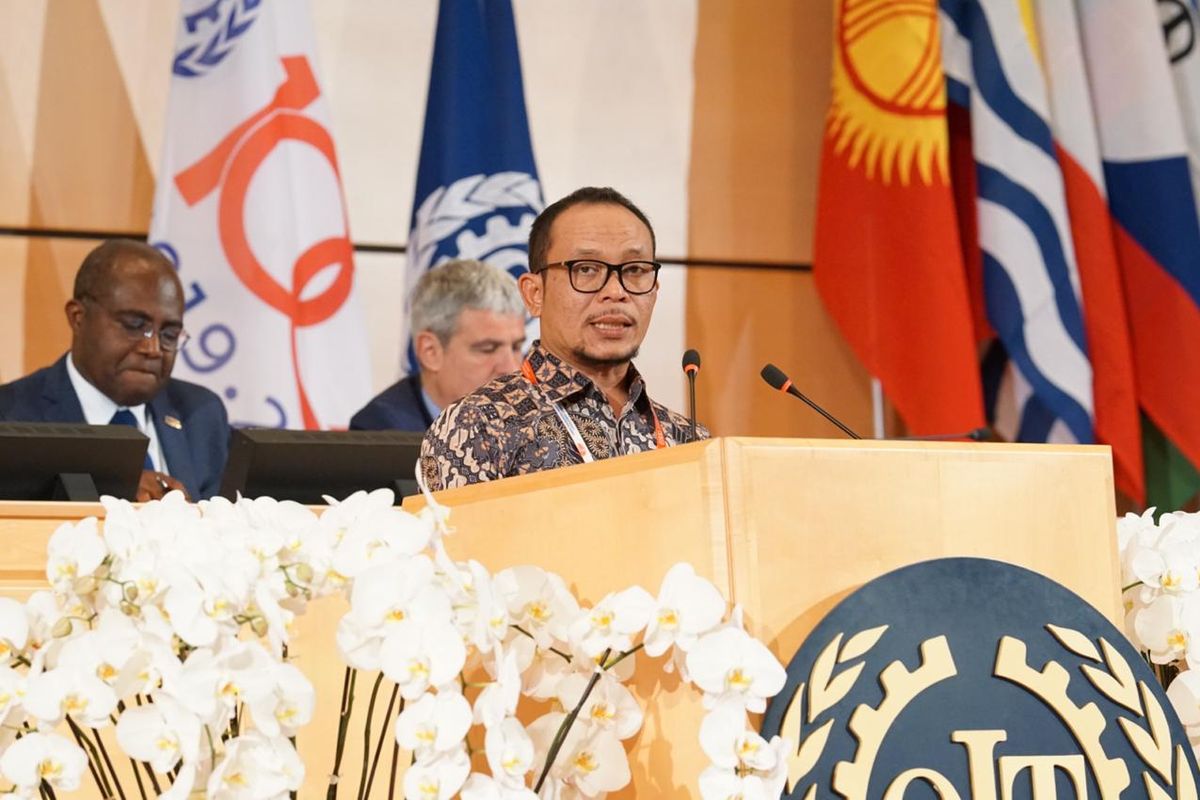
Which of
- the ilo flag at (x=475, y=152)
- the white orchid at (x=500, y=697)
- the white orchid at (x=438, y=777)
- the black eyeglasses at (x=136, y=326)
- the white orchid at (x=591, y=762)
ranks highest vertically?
the ilo flag at (x=475, y=152)

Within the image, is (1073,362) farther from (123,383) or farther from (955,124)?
(123,383)

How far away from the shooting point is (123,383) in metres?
3.67

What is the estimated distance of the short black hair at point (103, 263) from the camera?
3.70m

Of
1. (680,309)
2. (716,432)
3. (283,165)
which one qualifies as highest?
(283,165)

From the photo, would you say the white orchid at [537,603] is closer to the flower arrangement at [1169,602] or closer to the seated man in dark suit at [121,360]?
the flower arrangement at [1169,602]

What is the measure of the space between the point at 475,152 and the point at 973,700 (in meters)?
3.40

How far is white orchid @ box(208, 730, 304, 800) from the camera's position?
1134mm

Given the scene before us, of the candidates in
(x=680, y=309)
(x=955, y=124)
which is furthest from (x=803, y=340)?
(x=955, y=124)

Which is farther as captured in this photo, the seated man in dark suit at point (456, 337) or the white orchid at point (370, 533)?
the seated man in dark suit at point (456, 337)

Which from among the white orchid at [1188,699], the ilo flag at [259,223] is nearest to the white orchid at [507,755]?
the white orchid at [1188,699]

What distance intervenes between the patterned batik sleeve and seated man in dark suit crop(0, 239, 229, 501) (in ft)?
5.55

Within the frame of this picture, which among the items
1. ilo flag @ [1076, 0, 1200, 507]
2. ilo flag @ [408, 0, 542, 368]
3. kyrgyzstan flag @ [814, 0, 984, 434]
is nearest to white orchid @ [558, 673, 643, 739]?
ilo flag @ [408, 0, 542, 368]

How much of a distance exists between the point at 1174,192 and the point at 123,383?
3079 millimetres

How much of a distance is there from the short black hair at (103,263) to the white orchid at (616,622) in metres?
2.71
